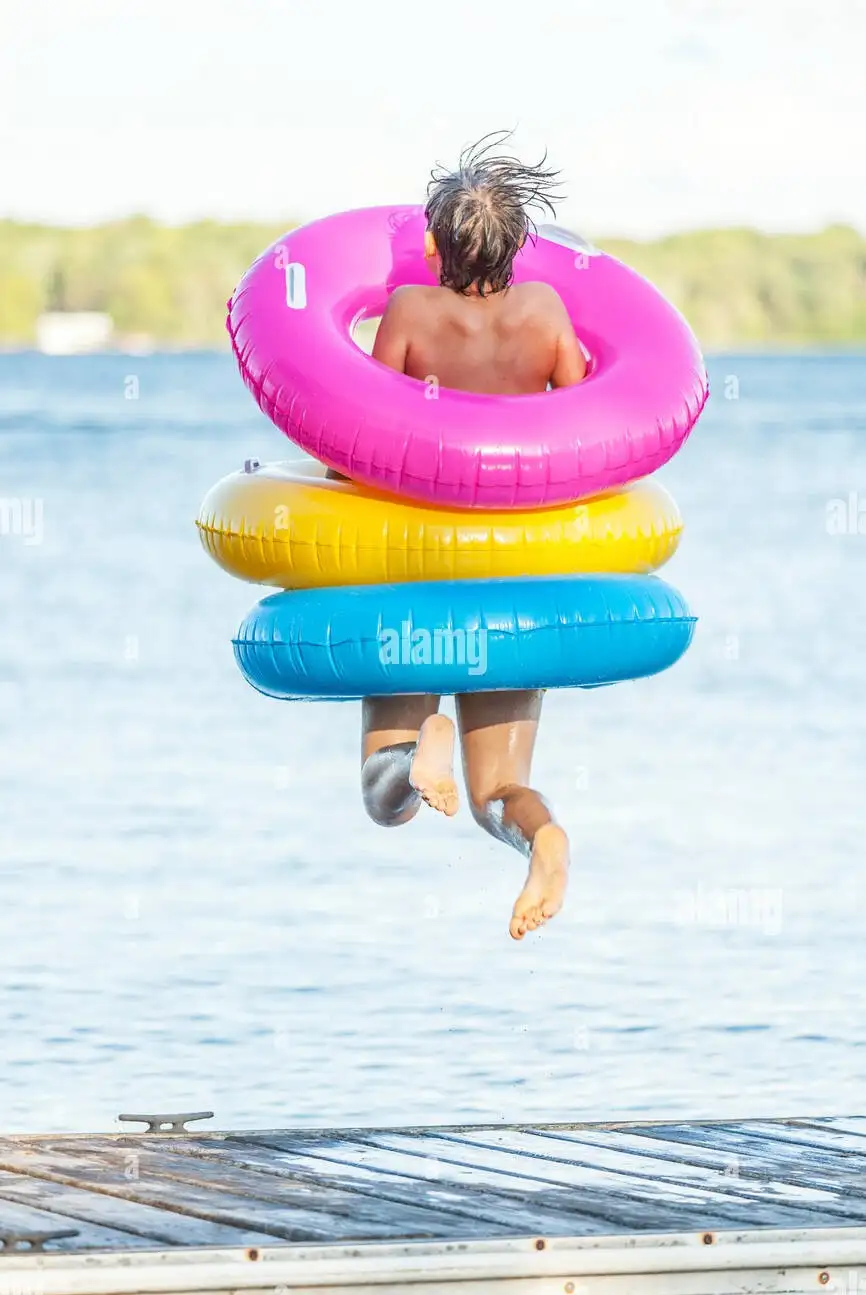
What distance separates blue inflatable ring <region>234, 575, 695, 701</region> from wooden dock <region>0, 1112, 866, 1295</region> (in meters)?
1.06

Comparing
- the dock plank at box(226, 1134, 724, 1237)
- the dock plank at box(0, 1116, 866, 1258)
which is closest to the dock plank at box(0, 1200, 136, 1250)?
the dock plank at box(0, 1116, 866, 1258)

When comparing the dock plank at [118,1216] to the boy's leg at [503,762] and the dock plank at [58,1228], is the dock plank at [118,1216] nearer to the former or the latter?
the dock plank at [58,1228]

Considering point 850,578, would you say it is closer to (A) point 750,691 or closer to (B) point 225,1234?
(A) point 750,691

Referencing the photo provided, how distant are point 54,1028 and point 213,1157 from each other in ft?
9.94

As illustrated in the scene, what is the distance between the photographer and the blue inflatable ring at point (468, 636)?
5688 millimetres

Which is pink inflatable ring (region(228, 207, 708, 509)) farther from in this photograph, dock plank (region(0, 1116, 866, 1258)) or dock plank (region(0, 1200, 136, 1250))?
dock plank (region(0, 1200, 136, 1250))

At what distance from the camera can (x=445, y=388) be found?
229 inches

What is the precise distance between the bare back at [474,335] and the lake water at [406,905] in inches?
114

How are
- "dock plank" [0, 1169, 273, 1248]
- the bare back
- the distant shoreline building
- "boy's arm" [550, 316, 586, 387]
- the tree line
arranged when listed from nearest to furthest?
"dock plank" [0, 1169, 273, 1248] → the bare back → "boy's arm" [550, 316, 586, 387] → the tree line → the distant shoreline building

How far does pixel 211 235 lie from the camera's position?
61719 mm

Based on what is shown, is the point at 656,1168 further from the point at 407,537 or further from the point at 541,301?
the point at 541,301

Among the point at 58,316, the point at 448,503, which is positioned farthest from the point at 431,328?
the point at 58,316

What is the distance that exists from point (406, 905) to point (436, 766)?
212 inches

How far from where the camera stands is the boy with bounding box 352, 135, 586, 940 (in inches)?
224
